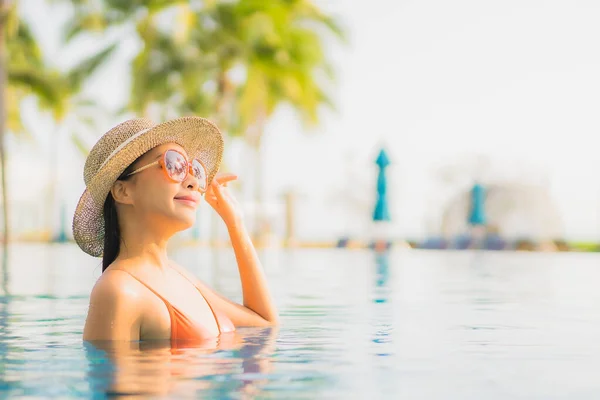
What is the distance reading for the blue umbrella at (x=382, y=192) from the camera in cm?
2670

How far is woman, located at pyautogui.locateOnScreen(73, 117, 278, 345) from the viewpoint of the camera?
3770 mm

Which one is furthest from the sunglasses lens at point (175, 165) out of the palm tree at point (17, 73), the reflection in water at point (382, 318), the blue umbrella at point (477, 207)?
the blue umbrella at point (477, 207)

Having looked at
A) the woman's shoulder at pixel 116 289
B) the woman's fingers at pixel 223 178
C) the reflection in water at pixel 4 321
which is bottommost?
the reflection in water at pixel 4 321

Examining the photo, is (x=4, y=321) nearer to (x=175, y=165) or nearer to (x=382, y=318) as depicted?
(x=382, y=318)

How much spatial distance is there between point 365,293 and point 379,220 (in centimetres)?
1696

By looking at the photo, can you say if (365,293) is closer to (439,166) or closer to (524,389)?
(524,389)

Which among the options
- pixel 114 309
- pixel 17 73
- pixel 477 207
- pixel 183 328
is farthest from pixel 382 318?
pixel 477 207

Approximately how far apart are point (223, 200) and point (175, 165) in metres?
0.48

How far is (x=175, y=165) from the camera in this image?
3975 mm

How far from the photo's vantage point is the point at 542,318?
6.90 metres

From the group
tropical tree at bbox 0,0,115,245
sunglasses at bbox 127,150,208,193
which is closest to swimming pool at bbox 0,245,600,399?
sunglasses at bbox 127,150,208,193

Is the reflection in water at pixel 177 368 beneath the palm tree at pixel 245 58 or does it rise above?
beneath

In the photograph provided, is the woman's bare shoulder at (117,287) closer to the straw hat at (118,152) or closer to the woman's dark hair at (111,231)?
the woman's dark hair at (111,231)

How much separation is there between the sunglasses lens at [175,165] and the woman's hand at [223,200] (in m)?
0.38
